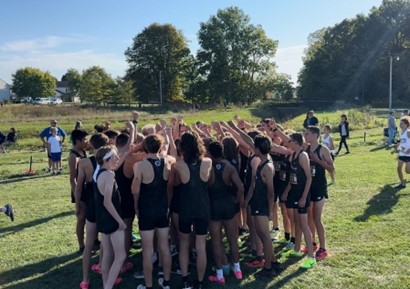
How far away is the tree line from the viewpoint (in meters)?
64.2

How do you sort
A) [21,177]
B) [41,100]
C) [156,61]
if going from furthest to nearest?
[41,100] < [156,61] < [21,177]

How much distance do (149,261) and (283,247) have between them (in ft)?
9.22

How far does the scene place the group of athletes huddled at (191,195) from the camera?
5086 millimetres

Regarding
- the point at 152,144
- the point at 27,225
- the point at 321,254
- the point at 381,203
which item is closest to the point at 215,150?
the point at 152,144

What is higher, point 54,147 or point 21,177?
point 54,147

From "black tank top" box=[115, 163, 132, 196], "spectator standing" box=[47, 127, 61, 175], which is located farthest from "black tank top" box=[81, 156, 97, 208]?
"spectator standing" box=[47, 127, 61, 175]

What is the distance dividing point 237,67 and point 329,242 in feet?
198

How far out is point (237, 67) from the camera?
65.7 m

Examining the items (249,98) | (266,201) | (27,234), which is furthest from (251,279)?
(249,98)

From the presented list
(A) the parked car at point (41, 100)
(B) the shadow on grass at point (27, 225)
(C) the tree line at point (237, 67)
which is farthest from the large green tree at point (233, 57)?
(B) the shadow on grass at point (27, 225)

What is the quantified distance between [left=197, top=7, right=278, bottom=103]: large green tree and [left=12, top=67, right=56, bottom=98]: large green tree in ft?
133

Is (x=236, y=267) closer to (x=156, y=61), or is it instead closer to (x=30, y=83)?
(x=156, y=61)

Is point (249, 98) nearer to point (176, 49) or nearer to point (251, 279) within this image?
point (176, 49)

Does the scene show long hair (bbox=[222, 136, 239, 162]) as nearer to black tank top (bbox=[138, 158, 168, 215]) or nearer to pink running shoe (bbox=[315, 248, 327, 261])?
black tank top (bbox=[138, 158, 168, 215])
